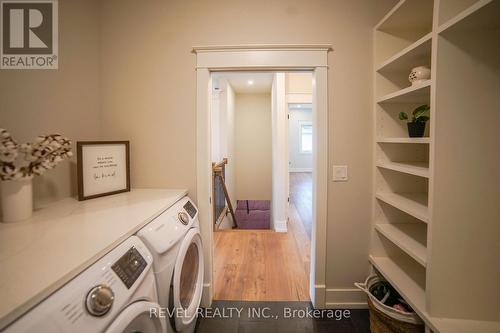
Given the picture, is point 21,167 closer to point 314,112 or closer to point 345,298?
point 314,112

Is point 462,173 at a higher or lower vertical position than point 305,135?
lower

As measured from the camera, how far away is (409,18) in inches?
58.0

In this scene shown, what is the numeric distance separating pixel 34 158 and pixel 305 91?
323cm

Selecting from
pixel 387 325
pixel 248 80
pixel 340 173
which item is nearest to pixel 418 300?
pixel 387 325

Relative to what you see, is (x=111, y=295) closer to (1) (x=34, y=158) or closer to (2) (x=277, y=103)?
(1) (x=34, y=158)

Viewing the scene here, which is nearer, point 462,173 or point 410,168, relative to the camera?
point 462,173

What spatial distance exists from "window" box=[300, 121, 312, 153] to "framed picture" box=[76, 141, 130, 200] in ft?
27.9

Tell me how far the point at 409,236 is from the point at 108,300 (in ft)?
5.47

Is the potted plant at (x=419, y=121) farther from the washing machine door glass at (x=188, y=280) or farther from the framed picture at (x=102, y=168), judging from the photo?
the framed picture at (x=102, y=168)

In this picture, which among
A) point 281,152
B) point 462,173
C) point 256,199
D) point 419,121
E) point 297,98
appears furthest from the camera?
point 256,199

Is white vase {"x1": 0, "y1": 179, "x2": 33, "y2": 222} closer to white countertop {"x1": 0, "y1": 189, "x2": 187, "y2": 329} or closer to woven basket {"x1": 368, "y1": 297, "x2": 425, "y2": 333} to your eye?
white countertop {"x1": 0, "y1": 189, "x2": 187, "y2": 329}

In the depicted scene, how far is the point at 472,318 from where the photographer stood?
1106mm

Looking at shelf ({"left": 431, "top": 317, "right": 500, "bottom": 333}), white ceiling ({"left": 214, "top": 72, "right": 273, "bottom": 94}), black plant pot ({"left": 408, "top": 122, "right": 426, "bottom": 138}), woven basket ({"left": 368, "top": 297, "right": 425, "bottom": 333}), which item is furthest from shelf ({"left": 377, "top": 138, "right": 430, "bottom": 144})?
white ceiling ({"left": 214, "top": 72, "right": 273, "bottom": 94})

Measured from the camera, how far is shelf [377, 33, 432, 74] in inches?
47.4
